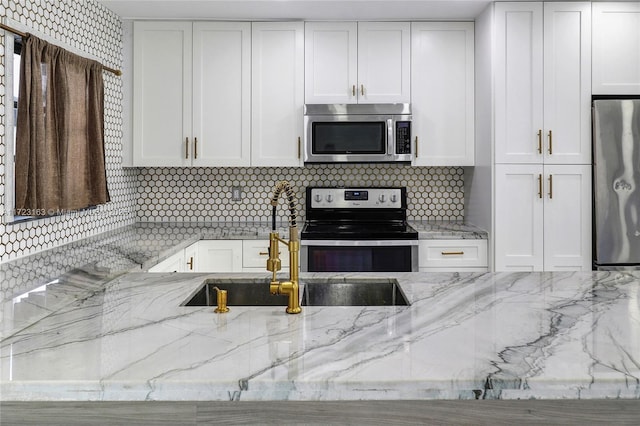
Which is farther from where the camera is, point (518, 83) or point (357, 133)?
point (357, 133)

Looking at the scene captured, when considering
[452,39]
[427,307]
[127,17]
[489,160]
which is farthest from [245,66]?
[427,307]

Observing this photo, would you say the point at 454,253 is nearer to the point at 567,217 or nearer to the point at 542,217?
the point at 542,217

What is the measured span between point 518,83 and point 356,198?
53.7 inches

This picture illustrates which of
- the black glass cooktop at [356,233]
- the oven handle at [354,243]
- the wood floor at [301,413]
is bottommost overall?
the wood floor at [301,413]

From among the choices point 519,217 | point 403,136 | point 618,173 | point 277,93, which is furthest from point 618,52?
point 277,93

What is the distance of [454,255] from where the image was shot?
3.60m

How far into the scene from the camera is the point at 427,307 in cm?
151

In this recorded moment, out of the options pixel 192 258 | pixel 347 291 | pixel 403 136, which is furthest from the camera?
pixel 403 136

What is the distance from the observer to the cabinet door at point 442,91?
3824 mm

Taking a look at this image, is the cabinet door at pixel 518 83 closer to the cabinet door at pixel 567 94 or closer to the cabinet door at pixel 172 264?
the cabinet door at pixel 567 94

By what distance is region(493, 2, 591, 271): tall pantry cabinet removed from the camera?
11.4 ft

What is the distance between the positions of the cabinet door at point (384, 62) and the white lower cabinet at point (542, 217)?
0.93 metres

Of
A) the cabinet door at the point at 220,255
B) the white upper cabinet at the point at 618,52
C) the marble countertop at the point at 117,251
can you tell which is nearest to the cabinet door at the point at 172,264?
the marble countertop at the point at 117,251

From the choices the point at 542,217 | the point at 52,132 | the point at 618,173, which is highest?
the point at 52,132
